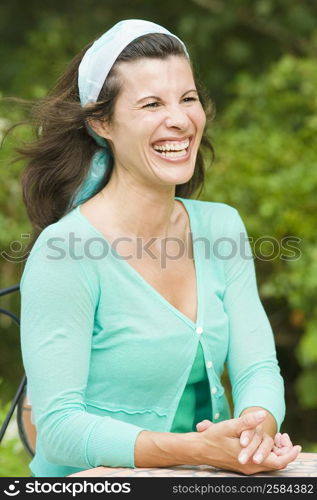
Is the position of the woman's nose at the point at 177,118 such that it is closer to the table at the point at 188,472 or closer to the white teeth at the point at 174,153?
the white teeth at the point at 174,153

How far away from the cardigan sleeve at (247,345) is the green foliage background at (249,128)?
0.79 metres

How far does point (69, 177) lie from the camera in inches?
98.7

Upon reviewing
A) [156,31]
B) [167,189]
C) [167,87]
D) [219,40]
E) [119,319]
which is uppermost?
[219,40]

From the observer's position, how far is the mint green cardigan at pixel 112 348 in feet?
6.84

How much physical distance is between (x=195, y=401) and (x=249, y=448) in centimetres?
45

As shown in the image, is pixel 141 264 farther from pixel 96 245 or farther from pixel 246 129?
pixel 246 129

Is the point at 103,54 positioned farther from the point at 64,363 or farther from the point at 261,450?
the point at 261,450

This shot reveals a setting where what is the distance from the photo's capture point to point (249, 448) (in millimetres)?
1929

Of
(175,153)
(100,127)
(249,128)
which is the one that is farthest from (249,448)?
(249,128)

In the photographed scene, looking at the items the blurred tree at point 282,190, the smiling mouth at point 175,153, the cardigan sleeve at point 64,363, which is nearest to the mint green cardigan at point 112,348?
the cardigan sleeve at point 64,363

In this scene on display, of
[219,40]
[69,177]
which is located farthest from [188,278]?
[219,40]

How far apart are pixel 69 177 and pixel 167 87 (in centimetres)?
42

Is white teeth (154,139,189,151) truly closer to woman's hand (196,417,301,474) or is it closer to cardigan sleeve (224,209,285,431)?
cardigan sleeve (224,209,285,431)
